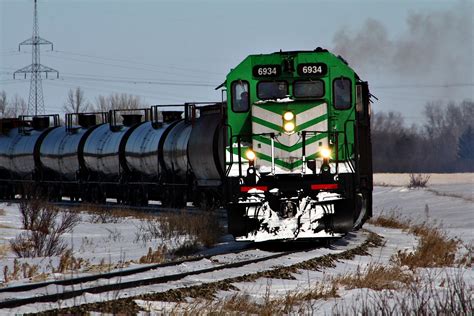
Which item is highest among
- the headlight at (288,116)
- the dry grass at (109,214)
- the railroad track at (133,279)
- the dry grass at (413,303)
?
the headlight at (288,116)

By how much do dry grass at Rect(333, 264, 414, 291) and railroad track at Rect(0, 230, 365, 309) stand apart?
1.47 metres

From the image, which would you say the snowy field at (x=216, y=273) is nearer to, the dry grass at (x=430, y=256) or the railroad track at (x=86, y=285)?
the railroad track at (x=86, y=285)

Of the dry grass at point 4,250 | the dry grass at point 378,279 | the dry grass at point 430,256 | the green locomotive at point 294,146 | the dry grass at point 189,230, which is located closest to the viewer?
the dry grass at point 378,279

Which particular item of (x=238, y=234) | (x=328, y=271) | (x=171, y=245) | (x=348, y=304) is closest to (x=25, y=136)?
(x=171, y=245)

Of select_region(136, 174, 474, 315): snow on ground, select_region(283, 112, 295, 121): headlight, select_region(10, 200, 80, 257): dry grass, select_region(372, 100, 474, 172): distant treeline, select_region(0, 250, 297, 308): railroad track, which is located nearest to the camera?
select_region(0, 250, 297, 308): railroad track

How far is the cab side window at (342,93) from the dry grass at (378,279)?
4527mm

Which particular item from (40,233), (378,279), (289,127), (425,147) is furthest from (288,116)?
(425,147)

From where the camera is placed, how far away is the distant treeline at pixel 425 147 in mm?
111812

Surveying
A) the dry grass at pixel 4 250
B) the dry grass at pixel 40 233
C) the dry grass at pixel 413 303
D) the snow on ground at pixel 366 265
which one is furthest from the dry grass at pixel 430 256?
the dry grass at pixel 4 250

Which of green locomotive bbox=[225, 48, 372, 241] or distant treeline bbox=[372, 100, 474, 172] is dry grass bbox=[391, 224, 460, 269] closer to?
green locomotive bbox=[225, 48, 372, 241]

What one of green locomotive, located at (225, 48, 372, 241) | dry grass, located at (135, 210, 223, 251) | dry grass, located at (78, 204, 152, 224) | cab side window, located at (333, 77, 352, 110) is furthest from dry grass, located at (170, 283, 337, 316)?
dry grass, located at (78, 204, 152, 224)

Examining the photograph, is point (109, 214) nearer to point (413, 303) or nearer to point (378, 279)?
point (378, 279)

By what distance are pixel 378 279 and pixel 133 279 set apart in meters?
3.12

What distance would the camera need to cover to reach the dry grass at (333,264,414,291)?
34.9ft
